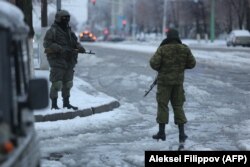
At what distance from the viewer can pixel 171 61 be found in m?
8.32

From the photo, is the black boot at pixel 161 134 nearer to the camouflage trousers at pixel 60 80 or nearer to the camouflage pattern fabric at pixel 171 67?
the camouflage pattern fabric at pixel 171 67

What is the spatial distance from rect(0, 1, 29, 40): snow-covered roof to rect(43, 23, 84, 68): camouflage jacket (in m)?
5.96

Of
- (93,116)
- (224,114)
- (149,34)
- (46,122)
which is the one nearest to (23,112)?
(46,122)

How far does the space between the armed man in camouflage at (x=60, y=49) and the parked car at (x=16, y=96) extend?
226 inches

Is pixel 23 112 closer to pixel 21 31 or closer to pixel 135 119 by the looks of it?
pixel 21 31

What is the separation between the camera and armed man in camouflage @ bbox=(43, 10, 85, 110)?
1036 centimetres

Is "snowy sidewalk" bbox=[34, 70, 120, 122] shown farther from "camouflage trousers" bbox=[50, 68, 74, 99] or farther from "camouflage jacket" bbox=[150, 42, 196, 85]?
"camouflage jacket" bbox=[150, 42, 196, 85]

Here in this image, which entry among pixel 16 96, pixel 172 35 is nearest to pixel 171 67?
pixel 172 35

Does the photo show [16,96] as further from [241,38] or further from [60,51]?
[241,38]

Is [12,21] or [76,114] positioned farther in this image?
[76,114]

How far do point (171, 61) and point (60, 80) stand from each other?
2871mm

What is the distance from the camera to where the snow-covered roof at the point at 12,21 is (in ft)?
12.6

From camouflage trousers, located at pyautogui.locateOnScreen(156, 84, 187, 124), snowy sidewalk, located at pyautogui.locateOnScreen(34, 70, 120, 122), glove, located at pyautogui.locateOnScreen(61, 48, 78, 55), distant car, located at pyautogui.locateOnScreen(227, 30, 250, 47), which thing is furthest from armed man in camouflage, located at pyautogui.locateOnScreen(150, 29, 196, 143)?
distant car, located at pyautogui.locateOnScreen(227, 30, 250, 47)

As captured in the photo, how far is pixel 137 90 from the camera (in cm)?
1647
